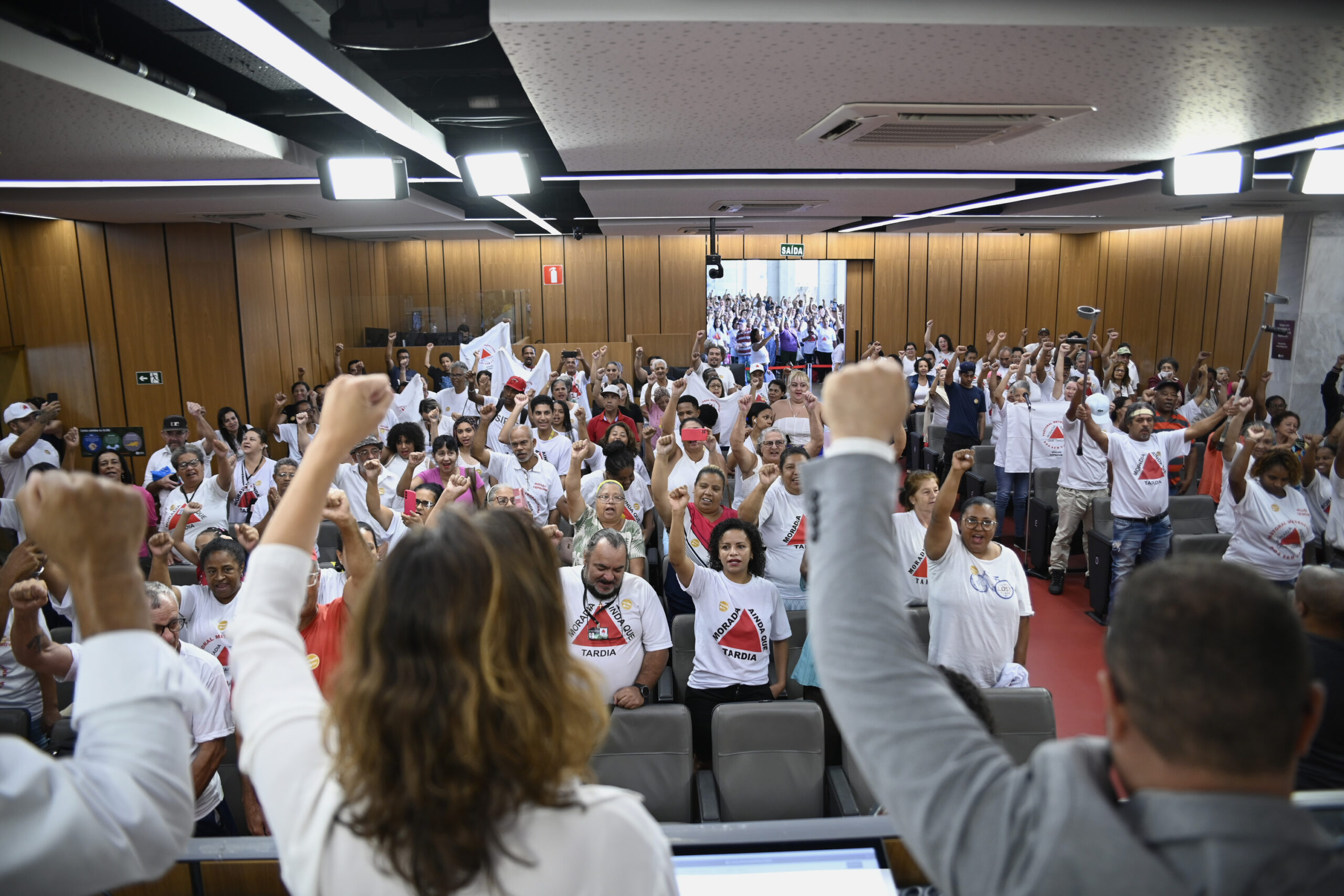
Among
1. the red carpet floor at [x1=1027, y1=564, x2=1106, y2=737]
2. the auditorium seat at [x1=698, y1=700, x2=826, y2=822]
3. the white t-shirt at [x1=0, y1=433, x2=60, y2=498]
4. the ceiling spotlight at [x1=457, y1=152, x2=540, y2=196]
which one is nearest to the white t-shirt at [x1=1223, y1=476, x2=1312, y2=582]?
the red carpet floor at [x1=1027, y1=564, x2=1106, y2=737]

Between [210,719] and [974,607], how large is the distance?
320 cm

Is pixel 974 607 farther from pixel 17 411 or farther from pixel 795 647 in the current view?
pixel 17 411

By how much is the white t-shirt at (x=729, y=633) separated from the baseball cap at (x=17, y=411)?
717 centimetres

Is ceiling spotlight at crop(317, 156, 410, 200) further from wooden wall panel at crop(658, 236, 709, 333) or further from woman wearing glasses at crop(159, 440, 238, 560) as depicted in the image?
wooden wall panel at crop(658, 236, 709, 333)

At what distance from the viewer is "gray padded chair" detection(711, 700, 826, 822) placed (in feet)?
11.3

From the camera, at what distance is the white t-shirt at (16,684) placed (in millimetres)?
3629

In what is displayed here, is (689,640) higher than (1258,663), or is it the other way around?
(1258,663)

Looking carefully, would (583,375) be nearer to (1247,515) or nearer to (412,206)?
(412,206)

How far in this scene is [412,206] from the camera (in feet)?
27.5

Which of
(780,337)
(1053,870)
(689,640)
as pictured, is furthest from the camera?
(780,337)

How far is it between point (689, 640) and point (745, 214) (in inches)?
268

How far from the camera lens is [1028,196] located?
343 inches

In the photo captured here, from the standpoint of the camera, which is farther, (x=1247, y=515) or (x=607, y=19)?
(x=1247, y=515)

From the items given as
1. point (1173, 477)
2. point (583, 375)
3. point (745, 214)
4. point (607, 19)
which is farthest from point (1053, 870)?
point (583, 375)
